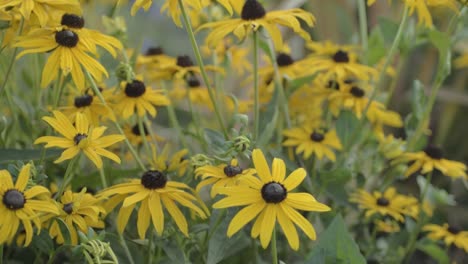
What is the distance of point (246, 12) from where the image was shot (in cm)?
77

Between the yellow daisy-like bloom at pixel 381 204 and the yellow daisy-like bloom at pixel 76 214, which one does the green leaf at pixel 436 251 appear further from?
the yellow daisy-like bloom at pixel 76 214

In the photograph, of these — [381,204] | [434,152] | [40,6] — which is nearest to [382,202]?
[381,204]

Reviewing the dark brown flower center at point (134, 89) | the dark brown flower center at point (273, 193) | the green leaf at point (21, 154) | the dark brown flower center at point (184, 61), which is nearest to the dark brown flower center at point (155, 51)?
the dark brown flower center at point (184, 61)

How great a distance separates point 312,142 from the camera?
0.85 m

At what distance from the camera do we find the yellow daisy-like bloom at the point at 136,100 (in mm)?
771

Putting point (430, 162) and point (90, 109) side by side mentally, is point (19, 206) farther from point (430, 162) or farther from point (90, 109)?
point (430, 162)

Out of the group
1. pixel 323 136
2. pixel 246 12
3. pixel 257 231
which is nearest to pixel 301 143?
pixel 323 136

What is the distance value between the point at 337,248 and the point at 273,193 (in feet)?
0.32

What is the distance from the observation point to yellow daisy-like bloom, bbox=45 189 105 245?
2.05 ft

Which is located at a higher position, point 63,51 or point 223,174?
point 63,51

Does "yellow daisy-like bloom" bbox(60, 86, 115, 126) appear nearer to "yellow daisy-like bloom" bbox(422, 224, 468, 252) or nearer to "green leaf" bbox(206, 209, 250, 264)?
"green leaf" bbox(206, 209, 250, 264)

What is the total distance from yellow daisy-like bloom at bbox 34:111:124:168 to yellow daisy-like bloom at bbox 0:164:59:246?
0.13ft

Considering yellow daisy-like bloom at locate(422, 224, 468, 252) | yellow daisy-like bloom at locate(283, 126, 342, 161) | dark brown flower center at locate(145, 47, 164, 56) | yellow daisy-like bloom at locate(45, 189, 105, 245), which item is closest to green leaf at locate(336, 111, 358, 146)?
yellow daisy-like bloom at locate(283, 126, 342, 161)

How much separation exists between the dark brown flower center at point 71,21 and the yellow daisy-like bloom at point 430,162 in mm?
398
